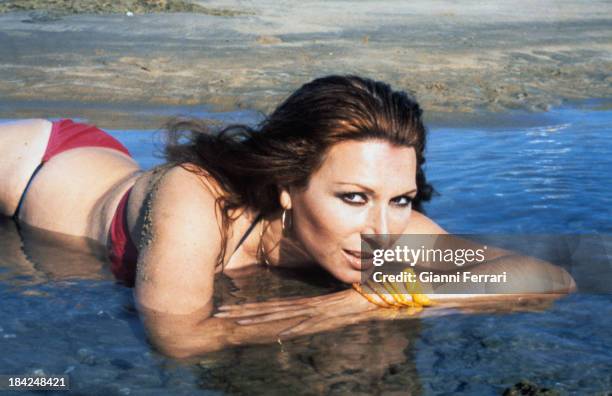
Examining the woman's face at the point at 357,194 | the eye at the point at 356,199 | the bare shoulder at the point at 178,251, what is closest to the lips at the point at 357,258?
the woman's face at the point at 357,194

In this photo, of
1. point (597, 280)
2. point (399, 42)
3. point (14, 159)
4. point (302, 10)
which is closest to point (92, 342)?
point (14, 159)

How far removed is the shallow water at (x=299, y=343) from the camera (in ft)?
9.99

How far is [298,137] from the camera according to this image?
3436 mm

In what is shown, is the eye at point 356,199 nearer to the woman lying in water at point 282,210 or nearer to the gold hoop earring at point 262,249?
the woman lying in water at point 282,210

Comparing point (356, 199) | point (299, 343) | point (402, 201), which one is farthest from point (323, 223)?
point (299, 343)

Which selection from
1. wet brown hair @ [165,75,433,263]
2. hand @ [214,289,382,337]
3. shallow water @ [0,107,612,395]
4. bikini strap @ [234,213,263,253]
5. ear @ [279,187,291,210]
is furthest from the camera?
bikini strap @ [234,213,263,253]

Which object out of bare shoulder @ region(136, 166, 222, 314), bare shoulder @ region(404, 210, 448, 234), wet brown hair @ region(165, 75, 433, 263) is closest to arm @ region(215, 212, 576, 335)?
bare shoulder @ region(404, 210, 448, 234)

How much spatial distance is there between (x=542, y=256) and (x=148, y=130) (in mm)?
3643

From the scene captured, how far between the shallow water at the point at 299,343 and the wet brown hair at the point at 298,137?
0.49 m

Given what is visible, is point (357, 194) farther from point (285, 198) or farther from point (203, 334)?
point (203, 334)

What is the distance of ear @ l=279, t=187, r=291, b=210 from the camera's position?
11.8ft

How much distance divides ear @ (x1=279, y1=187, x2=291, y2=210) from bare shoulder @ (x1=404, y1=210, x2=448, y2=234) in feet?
1.65

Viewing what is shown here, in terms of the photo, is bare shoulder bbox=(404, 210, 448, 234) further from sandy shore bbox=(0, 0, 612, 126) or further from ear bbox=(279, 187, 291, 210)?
sandy shore bbox=(0, 0, 612, 126)

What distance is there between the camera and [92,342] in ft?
11.0
